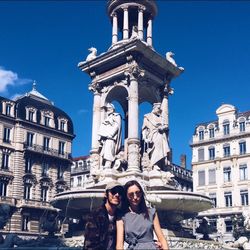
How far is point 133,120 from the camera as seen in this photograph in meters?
21.6

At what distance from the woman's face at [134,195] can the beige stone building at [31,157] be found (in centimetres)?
5170

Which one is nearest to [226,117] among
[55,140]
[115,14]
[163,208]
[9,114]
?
[55,140]

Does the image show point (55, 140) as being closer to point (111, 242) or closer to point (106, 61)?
point (106, 61)

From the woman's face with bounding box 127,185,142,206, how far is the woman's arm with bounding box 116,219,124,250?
1.05 ft

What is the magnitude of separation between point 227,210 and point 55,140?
26.6m

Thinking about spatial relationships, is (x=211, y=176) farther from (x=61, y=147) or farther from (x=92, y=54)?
(x=92, y=54)

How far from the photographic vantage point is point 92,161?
73.9 ft

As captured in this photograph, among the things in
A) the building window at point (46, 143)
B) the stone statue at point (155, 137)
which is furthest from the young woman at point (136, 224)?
the building window at point (46, 143)

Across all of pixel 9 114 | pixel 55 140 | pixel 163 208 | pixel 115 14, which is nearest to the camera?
pixel 163 208

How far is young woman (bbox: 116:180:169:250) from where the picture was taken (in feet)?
19.7

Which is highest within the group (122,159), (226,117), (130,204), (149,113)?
(226,117)

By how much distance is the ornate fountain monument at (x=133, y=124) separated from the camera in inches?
763

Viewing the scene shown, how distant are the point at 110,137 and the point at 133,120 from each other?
4.58 feet

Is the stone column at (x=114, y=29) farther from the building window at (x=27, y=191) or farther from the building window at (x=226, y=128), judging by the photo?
the building window at (x=226, y=128)
